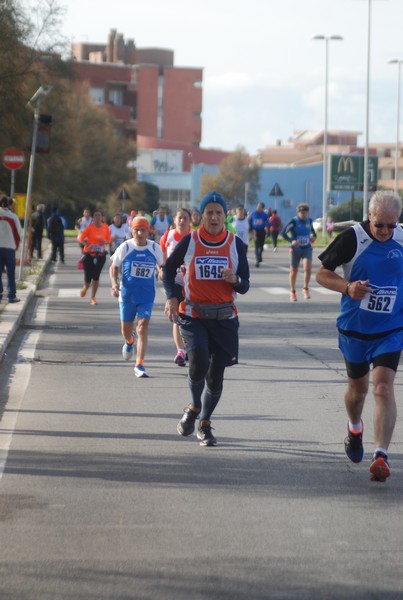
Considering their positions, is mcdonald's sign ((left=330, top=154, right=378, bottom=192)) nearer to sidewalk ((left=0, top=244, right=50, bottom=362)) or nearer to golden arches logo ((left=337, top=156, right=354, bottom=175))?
golden arches logo ((left=337, top=156, right=354, bottom=175))

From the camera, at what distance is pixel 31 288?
26250 mm

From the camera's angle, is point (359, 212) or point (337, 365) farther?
point (359, 212)

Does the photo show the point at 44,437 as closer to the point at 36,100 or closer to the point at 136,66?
the point at 36,100

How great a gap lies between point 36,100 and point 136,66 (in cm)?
11972

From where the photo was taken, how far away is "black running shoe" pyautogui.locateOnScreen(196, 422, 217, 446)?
911 cm

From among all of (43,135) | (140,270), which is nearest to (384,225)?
(140,270)

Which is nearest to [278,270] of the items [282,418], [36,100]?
[36,100]

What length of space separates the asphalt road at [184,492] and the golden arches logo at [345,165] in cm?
5207

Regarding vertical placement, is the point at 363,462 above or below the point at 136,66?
below

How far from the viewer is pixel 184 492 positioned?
294 inches

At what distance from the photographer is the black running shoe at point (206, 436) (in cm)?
911

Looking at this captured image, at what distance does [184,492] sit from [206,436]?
1.68 meters

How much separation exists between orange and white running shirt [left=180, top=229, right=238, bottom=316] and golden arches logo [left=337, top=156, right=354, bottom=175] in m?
57.3

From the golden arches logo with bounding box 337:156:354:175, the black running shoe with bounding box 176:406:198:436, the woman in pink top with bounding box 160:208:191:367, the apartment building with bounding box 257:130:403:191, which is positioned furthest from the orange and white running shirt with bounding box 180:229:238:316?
the apartment building with bounding box 257:130:403:191
